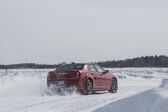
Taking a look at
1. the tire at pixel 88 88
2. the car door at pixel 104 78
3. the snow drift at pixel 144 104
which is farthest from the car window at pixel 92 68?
the snow drift at pixel 144 104

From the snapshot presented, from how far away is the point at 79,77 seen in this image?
67.2 ft

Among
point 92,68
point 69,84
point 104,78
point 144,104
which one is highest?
point 92,68

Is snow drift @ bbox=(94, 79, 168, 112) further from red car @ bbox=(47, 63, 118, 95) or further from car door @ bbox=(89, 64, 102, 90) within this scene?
car door @ bbox=(89, 64, 102, 90)

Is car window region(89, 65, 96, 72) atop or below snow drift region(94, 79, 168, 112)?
atop

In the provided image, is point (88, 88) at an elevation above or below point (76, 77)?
below

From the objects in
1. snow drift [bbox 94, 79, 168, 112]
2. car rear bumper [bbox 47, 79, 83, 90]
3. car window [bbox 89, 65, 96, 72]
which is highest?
car window [bbox 89, 65, 96, 72]

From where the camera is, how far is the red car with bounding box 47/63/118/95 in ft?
67.4

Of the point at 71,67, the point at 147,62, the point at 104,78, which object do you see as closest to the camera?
the point at 71,67

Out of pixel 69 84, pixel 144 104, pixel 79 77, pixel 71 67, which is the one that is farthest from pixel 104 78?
pixel 144 104

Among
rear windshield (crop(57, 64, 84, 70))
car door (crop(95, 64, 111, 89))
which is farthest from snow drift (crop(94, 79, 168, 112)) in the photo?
car door (crop(95, 64, 111, 89))

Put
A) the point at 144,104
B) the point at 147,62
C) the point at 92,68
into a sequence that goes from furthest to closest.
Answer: the point at 147,62 < the point at 92,68 < the point at 144,104

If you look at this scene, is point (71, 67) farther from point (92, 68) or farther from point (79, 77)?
point (92, 68)

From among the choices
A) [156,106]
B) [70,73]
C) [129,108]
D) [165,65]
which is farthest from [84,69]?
[165,65]

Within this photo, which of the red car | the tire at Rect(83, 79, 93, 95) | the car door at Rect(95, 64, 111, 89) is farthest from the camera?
the car door at Rect(95, 64, 111, 89)
